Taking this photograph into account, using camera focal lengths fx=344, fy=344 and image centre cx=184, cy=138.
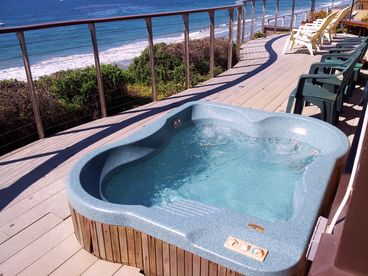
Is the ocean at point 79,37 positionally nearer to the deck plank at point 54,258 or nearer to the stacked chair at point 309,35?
the stacked chair at point 309,35

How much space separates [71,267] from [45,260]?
165 mm

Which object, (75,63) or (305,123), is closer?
(305,123)

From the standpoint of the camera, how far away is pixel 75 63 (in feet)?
46.9

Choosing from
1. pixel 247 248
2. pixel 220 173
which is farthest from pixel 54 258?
pixel 220 173

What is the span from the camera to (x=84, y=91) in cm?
538

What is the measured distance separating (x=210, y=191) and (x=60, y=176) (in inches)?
49.7

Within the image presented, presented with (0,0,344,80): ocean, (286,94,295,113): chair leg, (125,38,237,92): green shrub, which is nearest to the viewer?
(286,94,295,113): chair leg

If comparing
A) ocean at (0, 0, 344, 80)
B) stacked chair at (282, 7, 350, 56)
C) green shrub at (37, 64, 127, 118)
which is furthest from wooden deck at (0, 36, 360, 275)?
stacked chair at (282, 7, 350, 56)

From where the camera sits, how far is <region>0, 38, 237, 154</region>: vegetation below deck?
4.19 metres

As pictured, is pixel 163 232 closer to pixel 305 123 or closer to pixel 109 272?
pixel 109 272

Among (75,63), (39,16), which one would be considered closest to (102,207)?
(75,63)

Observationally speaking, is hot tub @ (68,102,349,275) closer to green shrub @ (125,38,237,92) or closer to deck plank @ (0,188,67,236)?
deck plank @ (0,188,67,236)

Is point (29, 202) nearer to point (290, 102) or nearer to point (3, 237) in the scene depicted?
point (3, 237)

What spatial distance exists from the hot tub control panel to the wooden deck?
589 millimetres
